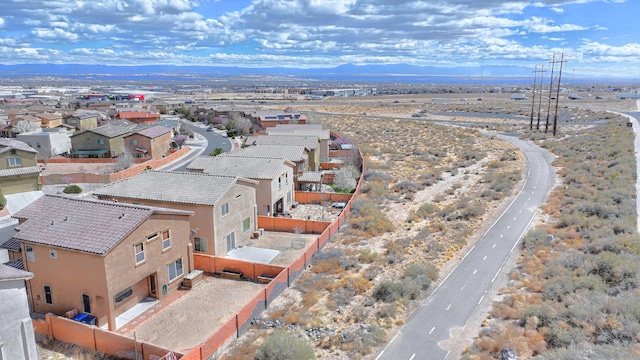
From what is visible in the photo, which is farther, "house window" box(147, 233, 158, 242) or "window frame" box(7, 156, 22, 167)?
"window frame" box(7, 156, 22, 167)

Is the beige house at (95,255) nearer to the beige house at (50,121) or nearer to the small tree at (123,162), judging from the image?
the small tree at (123,162)

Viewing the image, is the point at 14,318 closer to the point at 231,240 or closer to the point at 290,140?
the point at 231,240

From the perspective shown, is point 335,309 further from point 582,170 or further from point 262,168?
point 582,170

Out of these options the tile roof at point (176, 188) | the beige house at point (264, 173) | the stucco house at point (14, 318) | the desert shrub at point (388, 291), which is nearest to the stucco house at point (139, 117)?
the beige house at point (264, 173)

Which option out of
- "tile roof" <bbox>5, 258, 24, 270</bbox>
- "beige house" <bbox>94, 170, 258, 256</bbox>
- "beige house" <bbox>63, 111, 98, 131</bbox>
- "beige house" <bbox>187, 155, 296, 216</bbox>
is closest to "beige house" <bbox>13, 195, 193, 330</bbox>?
"tile roof" <bbox>5, 258, 24, 270</bbox>

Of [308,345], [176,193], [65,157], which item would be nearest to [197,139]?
[65,157]

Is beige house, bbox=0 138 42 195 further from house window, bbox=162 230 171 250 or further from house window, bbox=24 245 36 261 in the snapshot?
house window, bbox=162 230 171 250
